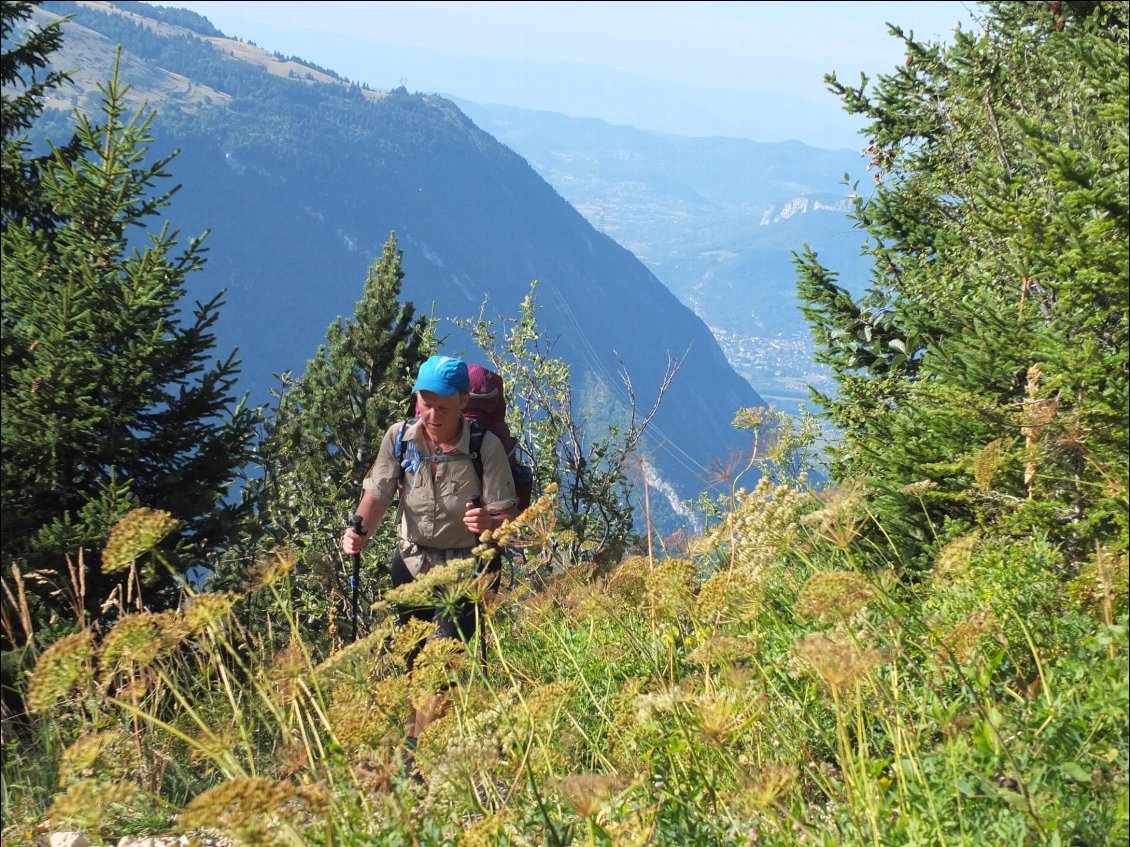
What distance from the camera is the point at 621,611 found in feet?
10.6

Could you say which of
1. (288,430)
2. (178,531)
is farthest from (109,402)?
(288,430)

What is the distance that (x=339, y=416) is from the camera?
1706cm

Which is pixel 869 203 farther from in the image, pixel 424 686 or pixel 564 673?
pixel 424 686

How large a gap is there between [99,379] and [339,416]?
31.1 ft

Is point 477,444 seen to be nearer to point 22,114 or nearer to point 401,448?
point 401,448

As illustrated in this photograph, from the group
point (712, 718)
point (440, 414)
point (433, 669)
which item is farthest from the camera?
point (440, 414)

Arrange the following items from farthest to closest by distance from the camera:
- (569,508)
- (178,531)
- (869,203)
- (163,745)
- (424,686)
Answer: (569,508) → (869,203) → (178,531) → (163,745) → (424,686)

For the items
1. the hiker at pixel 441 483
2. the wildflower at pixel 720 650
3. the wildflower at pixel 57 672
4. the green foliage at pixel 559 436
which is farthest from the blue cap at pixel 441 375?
the green foliage at pixel 559 436

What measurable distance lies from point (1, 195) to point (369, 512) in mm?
8184

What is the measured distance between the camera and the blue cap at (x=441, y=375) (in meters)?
4.41

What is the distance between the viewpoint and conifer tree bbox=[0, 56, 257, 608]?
7.33 meters

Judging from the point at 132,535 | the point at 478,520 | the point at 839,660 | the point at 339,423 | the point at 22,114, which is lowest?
the point at 339,423

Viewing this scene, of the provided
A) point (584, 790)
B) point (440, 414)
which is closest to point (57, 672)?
point (584, 790)

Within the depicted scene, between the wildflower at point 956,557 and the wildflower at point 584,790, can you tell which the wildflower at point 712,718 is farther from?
the wildflower at point 956,557
